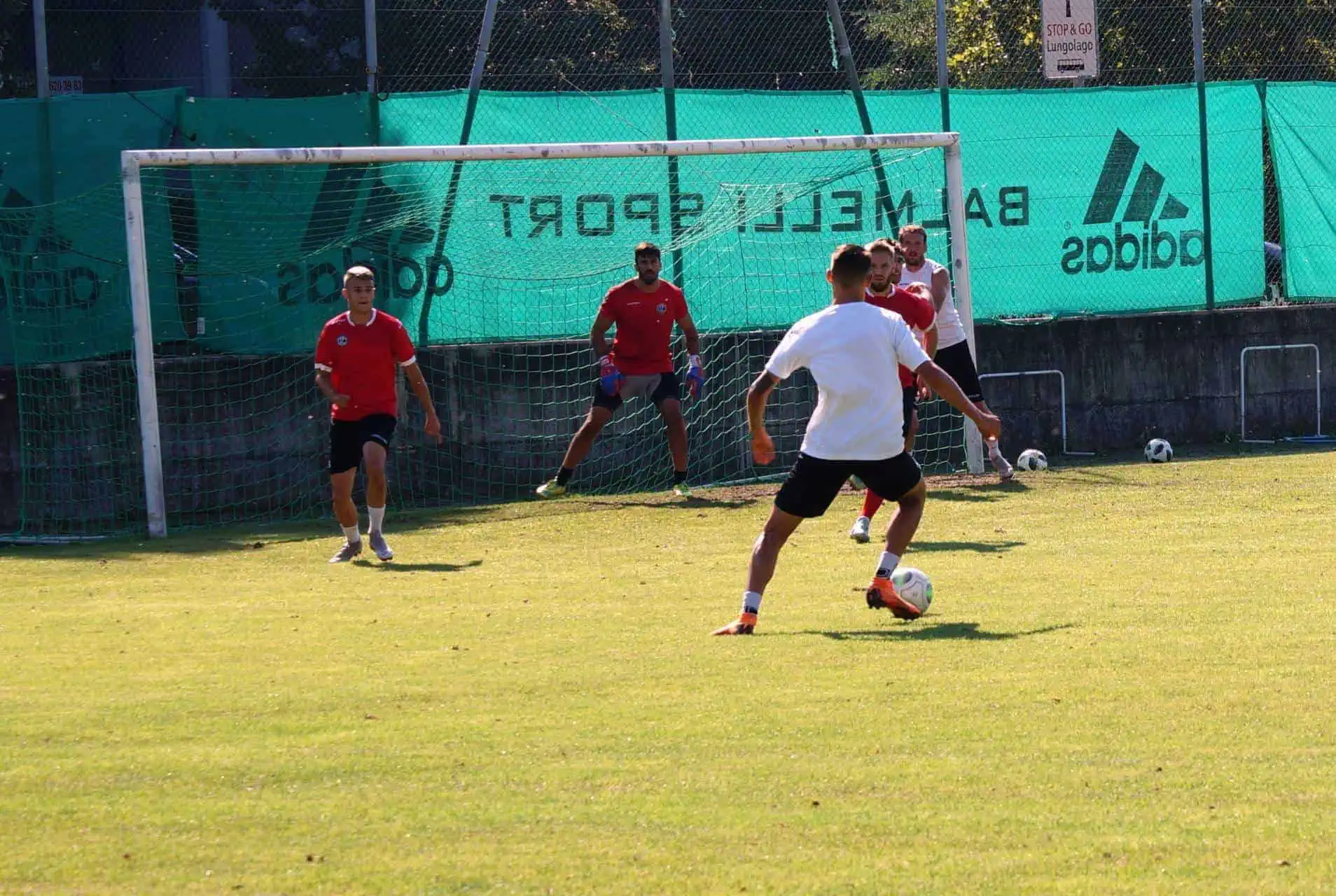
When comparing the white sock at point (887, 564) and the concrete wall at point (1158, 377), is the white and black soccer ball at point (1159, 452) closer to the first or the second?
the concrete wall at point (1158, 377)

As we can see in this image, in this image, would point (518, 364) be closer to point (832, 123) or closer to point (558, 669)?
point (832, 123)

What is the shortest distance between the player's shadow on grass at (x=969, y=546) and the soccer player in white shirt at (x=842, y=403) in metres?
2.89

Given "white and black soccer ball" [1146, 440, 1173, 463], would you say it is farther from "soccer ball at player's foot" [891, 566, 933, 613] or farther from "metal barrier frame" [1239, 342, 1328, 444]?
"soccer ball at player's foot" [891, 566, 933, 613]

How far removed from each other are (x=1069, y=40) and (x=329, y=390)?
9025mm

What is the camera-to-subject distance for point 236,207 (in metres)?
15.9

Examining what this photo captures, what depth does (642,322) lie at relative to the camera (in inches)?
603

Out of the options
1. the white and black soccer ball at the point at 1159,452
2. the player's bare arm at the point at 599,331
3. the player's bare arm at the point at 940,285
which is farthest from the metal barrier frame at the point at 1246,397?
the player's bare arm at the point at 599,331

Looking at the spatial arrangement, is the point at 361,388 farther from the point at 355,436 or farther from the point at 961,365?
the point at 961,365

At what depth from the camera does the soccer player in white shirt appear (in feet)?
29.0

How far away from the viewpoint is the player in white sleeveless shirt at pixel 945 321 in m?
14.3

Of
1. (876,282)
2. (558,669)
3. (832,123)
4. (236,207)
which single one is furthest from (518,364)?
(558,669)

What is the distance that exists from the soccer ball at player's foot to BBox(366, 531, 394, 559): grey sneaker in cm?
439

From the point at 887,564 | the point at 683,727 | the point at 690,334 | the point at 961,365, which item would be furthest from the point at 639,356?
the point at 683,727

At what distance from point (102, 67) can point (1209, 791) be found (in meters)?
13.1
